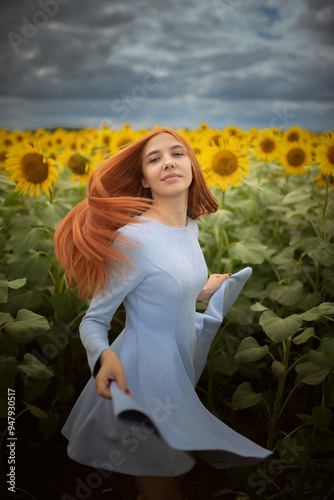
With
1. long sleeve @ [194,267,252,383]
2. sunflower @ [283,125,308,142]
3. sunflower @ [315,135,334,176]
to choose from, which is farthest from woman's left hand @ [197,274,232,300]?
sunflower @ [283,125,308,142]

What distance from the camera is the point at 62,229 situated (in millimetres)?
1140

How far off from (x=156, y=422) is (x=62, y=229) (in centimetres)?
56

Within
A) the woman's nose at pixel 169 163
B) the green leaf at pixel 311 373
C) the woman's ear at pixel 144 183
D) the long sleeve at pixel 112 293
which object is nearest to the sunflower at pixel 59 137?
the woman's ear at pixel 144 183

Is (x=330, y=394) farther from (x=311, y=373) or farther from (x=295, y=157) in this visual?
(x=295, y=157)

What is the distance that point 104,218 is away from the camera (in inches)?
43.9

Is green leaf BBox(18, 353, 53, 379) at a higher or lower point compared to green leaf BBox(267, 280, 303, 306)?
lower

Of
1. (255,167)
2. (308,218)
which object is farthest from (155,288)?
(255,167)

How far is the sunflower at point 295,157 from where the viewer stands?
7.00 ft

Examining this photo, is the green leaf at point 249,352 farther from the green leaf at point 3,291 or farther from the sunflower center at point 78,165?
the sunflower center at point 78,165

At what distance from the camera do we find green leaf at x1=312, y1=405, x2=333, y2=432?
4.20 ft

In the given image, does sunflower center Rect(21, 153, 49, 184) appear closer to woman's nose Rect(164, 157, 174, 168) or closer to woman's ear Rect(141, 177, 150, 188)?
woman's ear Rect(141, 177, 150, 188)

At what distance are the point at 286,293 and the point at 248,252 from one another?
0.21 meters

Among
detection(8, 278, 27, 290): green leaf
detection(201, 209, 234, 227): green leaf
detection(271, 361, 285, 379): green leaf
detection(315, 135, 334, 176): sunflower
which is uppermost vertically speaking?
detection(315, 135, 334, 176): sunflower

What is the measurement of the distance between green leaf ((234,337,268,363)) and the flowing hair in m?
0.51
